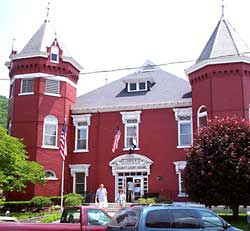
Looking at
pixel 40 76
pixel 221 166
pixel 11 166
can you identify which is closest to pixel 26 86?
pixel 40 76

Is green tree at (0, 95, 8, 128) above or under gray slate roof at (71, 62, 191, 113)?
above

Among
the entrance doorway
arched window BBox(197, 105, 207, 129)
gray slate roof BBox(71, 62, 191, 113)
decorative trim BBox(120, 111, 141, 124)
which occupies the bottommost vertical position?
the entrance doorway

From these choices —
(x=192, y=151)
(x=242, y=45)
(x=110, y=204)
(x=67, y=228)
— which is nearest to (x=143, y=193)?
(x=110, y=204)

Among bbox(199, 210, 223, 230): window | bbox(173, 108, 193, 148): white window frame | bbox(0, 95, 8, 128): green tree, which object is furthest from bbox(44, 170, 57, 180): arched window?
bbox(0, 95, 8, 128): green tree

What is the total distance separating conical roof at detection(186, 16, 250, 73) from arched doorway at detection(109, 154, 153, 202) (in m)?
8.00

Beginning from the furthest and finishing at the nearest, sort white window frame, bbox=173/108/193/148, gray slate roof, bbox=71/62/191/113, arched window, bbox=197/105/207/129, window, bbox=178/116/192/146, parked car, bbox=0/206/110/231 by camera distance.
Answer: gray slate roof, bbox=71/62/191/113
window, bbox=178/116/192/146
white window frame, bbox=173/108/193/148
arched window, bbox=197/105/207/129
parked car, bbox=0/206/110/231

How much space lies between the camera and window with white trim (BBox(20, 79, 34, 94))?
3578cm

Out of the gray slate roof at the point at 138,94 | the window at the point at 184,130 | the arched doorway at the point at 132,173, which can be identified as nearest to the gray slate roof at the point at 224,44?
the gray slate roof at the point at 138,94

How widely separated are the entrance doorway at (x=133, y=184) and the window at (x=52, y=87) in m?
8.75

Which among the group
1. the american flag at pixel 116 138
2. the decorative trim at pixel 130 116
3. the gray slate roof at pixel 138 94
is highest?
the gray slate roof at pixel 138 94

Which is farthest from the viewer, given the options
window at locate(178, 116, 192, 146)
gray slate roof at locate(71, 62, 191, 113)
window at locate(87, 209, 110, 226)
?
gray slate roof at locate(71, 62, 191, 113)

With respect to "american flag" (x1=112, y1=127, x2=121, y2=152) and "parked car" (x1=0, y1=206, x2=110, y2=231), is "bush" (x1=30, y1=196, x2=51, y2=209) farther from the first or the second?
"parked car" (x1=0, y1=206, x2=110, y2=231)

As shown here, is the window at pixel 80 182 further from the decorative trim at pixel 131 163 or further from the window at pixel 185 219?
the window at pixel 185 219

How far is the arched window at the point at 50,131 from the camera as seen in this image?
3525 centimetres
